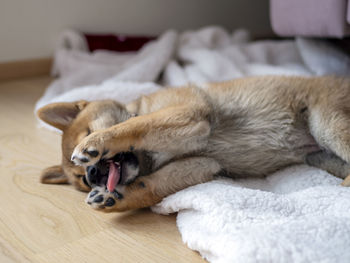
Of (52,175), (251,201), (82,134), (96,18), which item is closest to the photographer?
(251,201)

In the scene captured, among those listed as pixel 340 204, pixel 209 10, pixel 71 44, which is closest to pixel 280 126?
pixel 340 204

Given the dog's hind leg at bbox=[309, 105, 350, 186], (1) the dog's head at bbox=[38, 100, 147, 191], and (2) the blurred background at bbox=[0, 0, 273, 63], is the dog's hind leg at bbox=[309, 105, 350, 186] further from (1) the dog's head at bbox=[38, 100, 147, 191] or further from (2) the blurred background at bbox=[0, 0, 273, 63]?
(2) the blurred background at bbox=[0, 0, 273, 63]

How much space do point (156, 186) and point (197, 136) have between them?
213 millimetres

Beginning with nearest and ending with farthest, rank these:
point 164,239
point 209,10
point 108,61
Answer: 1. point 164,239
2. point 108,61
3. point 209,10

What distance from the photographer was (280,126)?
59.5 inches

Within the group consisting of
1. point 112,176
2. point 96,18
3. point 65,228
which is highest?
point 96,18

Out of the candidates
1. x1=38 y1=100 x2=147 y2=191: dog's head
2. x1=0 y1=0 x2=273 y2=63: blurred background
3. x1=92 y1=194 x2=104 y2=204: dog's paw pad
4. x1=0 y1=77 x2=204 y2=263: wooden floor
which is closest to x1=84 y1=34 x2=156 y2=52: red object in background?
x1=0 y1=0 x2=273 y2=63: blurred background

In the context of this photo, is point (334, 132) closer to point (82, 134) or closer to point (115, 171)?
point (115, 171)

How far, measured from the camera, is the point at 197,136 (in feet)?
4.57

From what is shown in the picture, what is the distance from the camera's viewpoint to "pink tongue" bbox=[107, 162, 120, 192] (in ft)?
4.17

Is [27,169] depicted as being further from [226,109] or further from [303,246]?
[303,246]

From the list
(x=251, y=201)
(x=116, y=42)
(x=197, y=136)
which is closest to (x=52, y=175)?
(x=197, y=136)

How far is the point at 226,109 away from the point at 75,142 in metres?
0.54

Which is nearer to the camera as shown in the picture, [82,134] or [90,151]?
[90,151]
